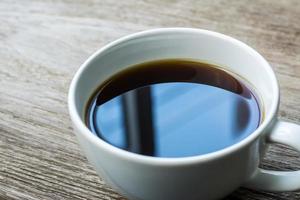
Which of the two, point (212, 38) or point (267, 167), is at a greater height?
point (212, 38)

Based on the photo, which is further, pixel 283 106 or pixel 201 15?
pixel 201 15

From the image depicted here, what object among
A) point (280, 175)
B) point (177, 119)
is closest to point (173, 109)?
point (177, 119)

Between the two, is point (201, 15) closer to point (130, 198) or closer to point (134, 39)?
point (134, 39)

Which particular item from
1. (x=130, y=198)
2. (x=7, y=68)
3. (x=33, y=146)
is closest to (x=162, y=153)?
(x=130, y=198)

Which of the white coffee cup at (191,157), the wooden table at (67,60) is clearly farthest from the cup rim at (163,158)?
the wooden table at (67,60)

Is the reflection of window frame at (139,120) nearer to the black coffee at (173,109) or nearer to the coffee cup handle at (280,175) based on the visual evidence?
the black coffee at (173,109)

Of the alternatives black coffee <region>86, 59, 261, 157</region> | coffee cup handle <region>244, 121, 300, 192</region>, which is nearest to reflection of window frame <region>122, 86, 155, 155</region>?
black coffee <region>86, 59, 261, 157</region>

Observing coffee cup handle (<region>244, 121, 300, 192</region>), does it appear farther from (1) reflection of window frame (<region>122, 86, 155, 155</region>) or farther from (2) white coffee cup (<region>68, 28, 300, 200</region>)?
→ (1) reflection of window frame (<region>122, 86, 155, 155</region>)
